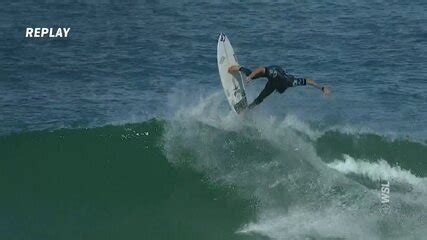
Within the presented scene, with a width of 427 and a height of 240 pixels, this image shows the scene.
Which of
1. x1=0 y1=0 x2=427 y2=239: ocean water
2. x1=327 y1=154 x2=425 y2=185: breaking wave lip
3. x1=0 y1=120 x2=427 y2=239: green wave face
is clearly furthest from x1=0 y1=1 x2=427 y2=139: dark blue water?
x1=327 y1=154 x2=425 y2=185: breaking wave lip

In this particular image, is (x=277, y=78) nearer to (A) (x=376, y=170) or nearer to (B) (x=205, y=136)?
(B) (x=205, y=136)

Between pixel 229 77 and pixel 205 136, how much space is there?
6.54 ft

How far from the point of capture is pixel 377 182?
22.9 m

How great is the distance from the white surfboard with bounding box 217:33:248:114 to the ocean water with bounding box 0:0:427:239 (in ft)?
4.17

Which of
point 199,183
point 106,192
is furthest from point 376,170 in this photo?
point 106,192

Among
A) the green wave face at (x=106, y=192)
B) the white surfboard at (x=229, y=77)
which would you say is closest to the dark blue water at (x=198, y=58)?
the green wave face at (x=106, y=192)

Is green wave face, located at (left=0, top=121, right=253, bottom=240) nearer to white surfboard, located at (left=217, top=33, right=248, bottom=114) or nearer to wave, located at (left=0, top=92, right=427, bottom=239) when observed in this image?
wave, located at (left=0, top=92, right=427, bottom=239)

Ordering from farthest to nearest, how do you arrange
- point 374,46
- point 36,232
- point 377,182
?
point 374,46, point 377,182, point 36,232

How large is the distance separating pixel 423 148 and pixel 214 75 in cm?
968

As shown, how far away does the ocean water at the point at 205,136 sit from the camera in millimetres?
21109

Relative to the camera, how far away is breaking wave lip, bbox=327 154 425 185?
23094mm

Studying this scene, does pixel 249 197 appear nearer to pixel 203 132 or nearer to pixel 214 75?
pixel 203 132

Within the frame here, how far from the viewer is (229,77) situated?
75.0 ft

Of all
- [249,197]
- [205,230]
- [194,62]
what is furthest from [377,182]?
[194,62]
